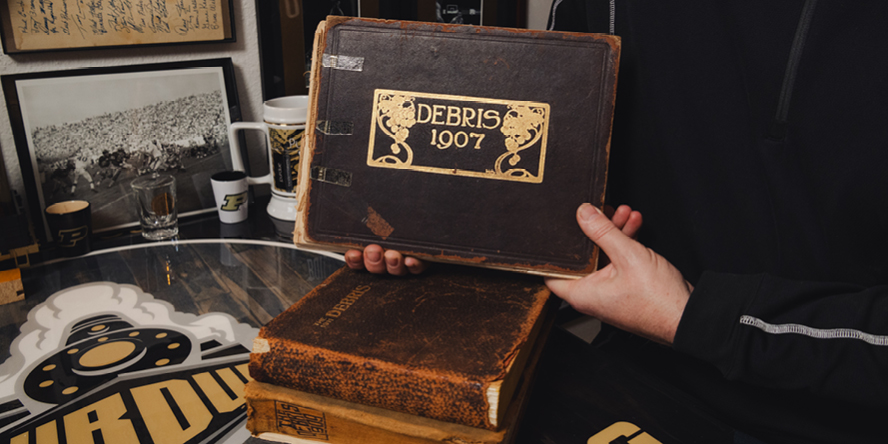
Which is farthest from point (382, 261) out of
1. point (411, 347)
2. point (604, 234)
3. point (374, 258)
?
point (604, 234)

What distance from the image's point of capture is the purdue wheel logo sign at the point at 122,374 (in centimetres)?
60

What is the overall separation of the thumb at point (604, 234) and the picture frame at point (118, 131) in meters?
0.92

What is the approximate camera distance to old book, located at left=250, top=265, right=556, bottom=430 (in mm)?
520

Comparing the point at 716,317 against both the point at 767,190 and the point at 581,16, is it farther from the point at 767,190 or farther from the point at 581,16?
the point at 581,16

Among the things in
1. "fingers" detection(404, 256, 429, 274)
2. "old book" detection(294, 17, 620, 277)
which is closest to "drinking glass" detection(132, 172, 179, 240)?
"old book" detection(294, 17, 620, 277)

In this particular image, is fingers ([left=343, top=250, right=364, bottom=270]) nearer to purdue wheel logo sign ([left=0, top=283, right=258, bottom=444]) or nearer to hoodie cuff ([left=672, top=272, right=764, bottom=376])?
purdue wheel logo sign ([left=0, top=283, right=258, bottom=444])

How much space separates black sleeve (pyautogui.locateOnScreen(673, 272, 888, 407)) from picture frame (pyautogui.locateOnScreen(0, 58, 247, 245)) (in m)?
1.07

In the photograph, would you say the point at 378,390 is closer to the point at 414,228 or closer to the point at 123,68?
the point at 414,228

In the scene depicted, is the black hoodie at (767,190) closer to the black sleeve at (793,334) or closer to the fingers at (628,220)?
the black sleeve at (793,334)

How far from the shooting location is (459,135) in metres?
0.70

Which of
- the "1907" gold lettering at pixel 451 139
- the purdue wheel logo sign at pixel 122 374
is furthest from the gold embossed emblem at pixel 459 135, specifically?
the purdue wheel logo sign at pixel 122 374
